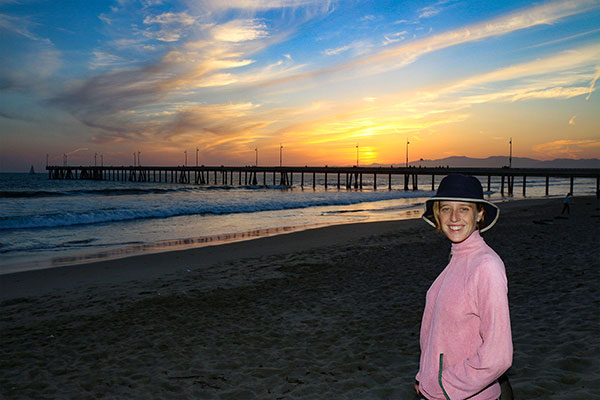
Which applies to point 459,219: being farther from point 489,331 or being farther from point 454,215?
point 489,331

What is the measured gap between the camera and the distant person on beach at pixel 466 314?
150cm

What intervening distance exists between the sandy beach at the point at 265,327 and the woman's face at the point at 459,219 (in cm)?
260

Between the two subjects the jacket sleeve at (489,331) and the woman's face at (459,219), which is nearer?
the jacket sleeve at (489,331)

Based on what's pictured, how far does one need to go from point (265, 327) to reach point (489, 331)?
4613 mm

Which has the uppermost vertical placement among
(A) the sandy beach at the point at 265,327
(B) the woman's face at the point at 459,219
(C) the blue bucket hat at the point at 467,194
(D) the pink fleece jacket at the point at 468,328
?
(C) the blue bucket hat at the point at 467,194

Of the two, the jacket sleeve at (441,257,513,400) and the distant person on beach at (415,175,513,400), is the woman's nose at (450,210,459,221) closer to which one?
the distant person on beach at (415,175,513,400)

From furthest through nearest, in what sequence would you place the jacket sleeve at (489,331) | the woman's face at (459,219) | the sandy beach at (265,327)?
the sandy beach at (265,327) < the woman's face at (459,219) < the jacket sleeve at (489,331)

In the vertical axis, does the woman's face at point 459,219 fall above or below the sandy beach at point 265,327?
above

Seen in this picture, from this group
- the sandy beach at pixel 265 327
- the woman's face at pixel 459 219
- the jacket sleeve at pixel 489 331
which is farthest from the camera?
the sandy beach at pixel 265 327

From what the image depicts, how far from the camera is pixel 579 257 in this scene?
9344 millimetres

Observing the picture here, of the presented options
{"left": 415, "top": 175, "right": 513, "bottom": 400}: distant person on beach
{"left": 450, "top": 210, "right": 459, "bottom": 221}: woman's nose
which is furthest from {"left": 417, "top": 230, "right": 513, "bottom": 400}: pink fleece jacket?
{"left": 450, "top": 210, "right": 459, "bottom": 221}: woman's nose

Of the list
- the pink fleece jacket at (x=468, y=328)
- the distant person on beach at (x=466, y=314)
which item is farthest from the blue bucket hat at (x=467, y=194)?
the pink fleece jacket at (x=468, y=328)

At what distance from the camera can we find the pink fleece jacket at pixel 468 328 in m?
1.50

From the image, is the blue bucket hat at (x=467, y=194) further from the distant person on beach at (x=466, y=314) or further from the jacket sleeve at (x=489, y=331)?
the jacket sleeve at (x=489, y=331)
